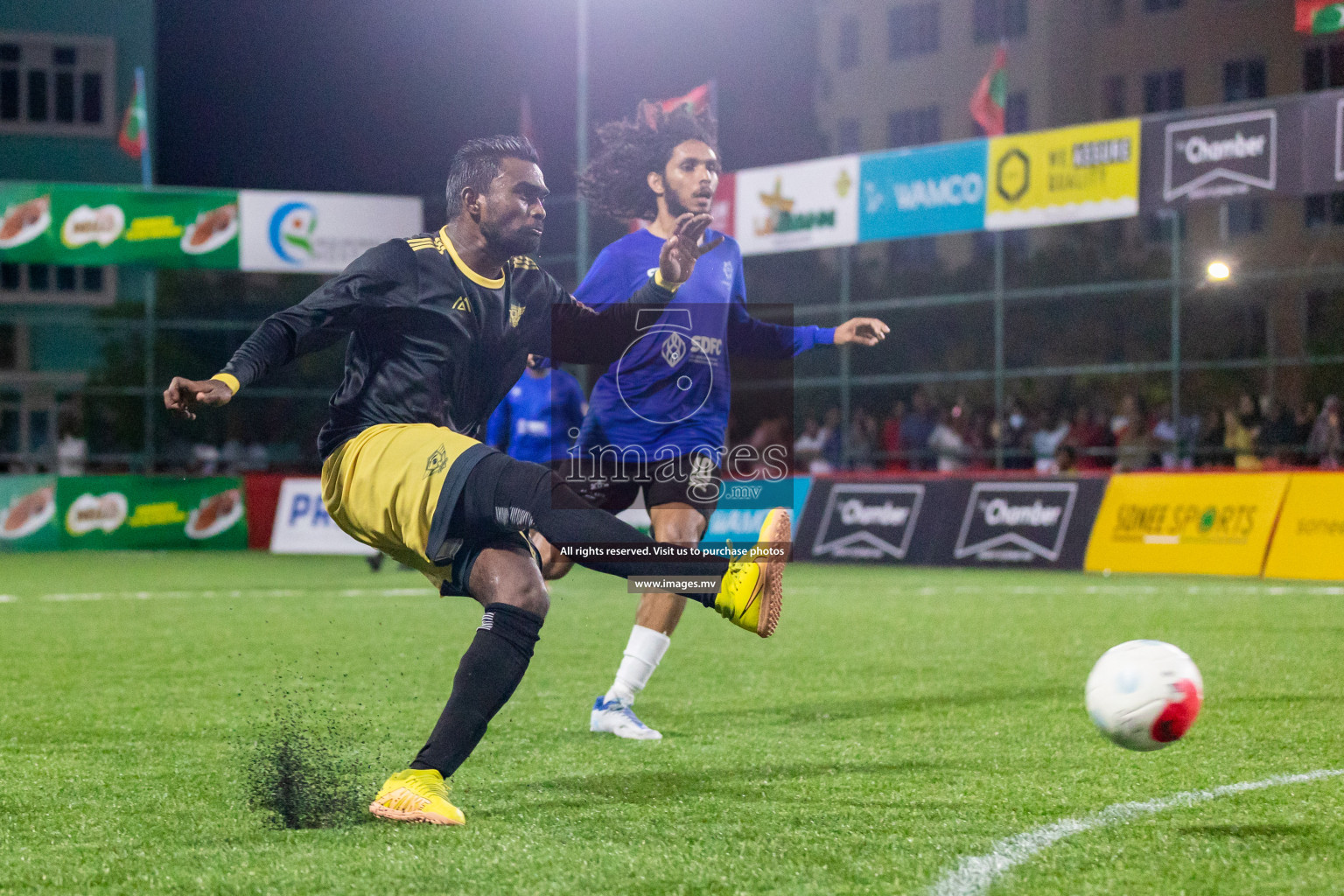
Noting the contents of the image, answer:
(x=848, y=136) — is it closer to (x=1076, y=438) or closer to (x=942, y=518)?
(x=1076, y=438)

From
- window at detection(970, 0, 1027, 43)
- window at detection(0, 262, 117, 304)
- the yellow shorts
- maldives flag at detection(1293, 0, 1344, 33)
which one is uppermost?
window at detection(970, 0, 1027, 43)

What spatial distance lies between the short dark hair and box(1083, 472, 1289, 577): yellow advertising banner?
1229cm

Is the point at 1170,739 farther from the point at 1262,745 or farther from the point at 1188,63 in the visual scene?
the point at 1188,63

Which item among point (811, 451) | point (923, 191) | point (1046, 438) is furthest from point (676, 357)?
point (811, 451)

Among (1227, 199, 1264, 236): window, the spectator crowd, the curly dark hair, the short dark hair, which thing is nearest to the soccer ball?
the short dark hair

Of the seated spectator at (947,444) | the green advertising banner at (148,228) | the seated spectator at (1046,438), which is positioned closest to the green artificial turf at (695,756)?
the seated spectator at (1046,438)

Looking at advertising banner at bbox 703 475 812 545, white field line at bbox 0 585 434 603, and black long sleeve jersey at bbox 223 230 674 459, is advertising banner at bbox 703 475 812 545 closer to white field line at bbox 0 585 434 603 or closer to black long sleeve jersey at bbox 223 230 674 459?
white field line at bbox 0 585 434 603

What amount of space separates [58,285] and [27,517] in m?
13.8

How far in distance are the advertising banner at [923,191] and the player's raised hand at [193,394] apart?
50.0ft

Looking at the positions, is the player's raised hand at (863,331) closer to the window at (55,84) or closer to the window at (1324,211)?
the window at (55,84)

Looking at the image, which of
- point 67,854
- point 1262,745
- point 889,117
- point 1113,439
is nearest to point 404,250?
point 67,854

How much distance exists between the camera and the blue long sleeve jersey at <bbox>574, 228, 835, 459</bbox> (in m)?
6.26

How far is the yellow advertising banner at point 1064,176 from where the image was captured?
17.3m

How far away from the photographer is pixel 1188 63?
42.9m
